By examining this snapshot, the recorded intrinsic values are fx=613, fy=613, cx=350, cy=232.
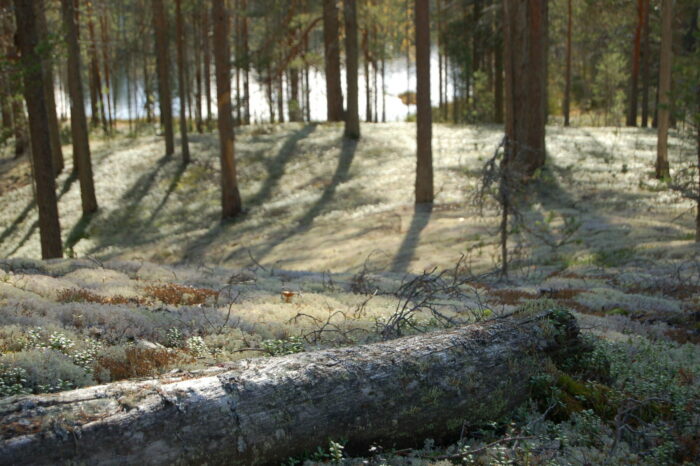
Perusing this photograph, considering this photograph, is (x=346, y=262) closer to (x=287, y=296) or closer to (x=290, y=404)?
(x=287, y=296)

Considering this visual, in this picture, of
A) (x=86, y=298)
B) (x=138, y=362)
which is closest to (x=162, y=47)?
(x=86, y=298)

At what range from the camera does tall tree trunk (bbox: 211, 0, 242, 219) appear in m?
22.1

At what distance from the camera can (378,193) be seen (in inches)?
976

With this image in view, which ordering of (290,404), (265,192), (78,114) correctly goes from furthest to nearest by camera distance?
(265,192) < (78,114) < (290,404)

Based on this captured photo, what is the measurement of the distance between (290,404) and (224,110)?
20516mm

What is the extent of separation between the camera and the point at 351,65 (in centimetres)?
2927

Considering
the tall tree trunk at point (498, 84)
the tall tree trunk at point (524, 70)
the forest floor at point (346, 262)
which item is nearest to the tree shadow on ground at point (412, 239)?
the forest floor at point (346, 262)

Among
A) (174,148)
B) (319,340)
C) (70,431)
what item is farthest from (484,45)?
(70,431)

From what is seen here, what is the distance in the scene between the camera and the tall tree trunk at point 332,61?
3144 cm

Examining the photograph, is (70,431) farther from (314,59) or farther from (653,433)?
(314,59)

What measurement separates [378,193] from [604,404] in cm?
1997

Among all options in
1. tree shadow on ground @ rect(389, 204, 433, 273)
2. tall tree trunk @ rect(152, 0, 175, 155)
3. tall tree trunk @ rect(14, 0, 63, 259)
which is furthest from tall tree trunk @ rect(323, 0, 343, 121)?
tall tree trunk @ rect(14, 0, 63, 259)

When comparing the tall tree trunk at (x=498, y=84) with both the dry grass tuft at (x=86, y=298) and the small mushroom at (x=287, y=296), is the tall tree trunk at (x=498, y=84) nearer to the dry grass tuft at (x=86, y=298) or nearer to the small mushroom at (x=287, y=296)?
the small mushroom at (x=287, y=296)

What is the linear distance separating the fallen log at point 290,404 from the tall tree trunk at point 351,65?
2499 centimetres
